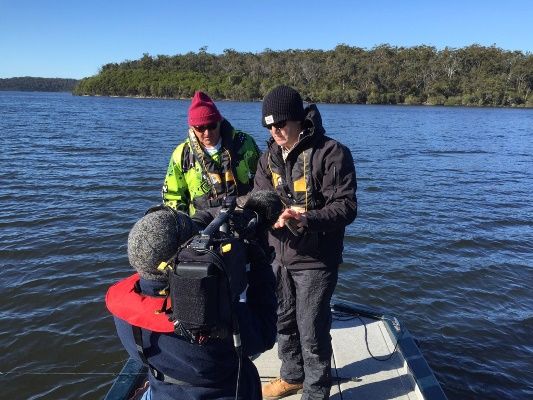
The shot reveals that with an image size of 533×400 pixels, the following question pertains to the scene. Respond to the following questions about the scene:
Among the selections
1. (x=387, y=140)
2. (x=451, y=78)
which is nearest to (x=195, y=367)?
(x=387, y=140)

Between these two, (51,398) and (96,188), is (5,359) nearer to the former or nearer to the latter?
(51,398)

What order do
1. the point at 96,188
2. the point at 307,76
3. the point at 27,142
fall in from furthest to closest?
the point at 307,76 → the point at 27,142 → the point at 96,188

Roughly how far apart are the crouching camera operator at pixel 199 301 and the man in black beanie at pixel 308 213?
0.82 m

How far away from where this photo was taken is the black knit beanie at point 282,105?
3.41 metres

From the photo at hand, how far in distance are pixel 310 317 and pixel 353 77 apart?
453ft

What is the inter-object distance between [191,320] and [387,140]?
32818 millimetres

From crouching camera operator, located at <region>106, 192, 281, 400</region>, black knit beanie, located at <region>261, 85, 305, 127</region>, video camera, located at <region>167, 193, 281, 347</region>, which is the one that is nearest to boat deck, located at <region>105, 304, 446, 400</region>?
crouching camera operator, located at <region>106, 192, 281, 400</region>

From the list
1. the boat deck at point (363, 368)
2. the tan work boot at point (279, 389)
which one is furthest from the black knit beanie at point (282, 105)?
the boat deck at point (363, 368)

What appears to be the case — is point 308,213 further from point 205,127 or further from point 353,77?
point 353,77

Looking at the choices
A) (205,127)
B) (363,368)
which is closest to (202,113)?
(205,127)

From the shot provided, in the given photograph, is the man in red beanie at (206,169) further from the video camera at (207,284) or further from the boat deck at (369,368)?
the video camera at (207,284)

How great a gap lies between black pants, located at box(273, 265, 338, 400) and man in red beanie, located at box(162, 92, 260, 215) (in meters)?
0.96

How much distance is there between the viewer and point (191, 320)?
5.97 feet

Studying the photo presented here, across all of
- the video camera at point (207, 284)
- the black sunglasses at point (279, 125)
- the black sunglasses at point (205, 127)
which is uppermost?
the black sunglasses at point (279, 125)
